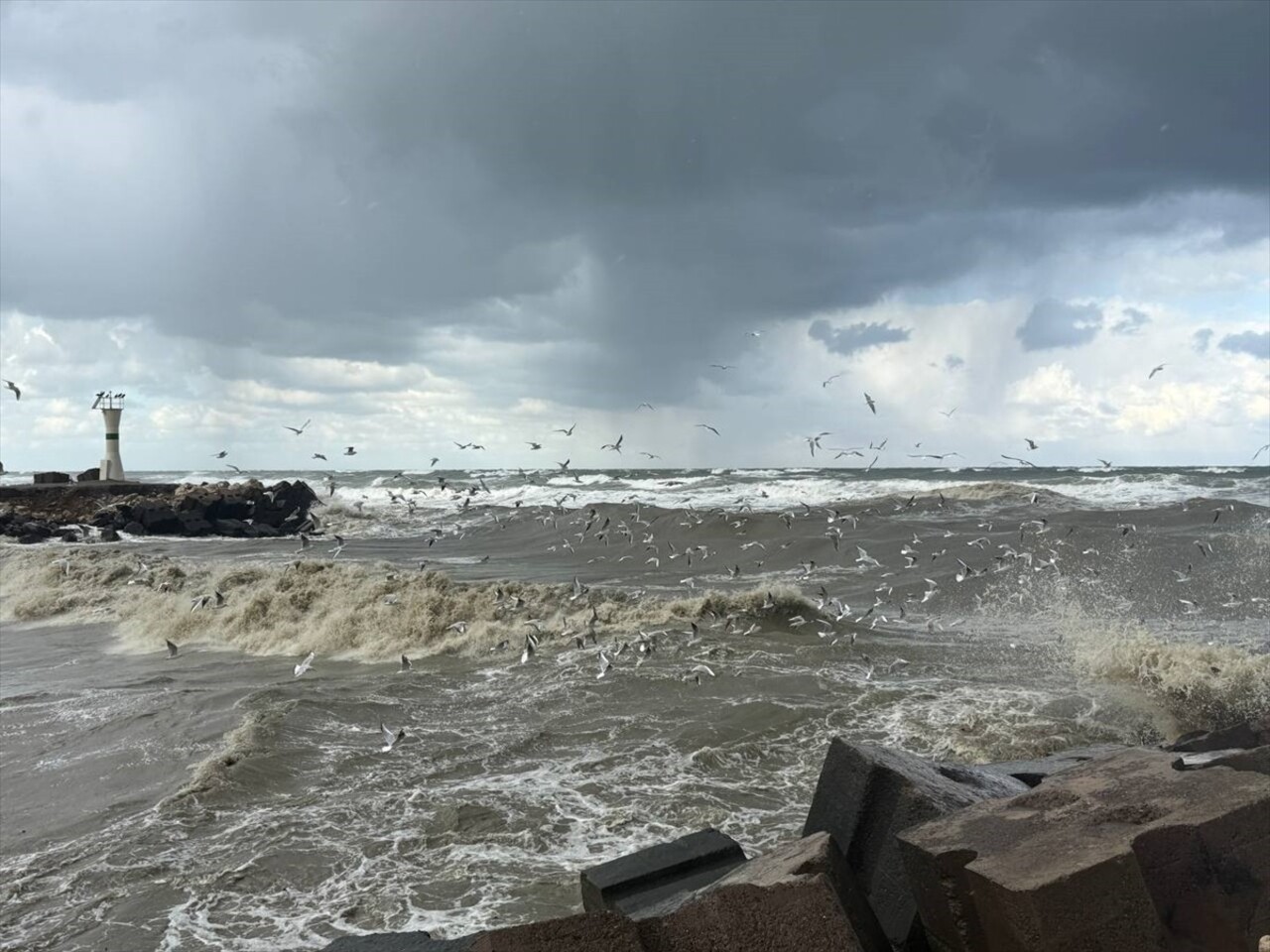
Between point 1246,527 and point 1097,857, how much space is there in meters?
24.4

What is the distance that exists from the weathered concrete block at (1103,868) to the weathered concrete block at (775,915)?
399mm

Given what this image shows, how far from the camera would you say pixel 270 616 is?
15.2 metres

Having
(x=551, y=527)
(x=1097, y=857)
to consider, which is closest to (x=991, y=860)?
(x=1097, y=857)

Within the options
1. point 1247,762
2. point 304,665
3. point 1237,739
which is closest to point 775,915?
point 1247,762

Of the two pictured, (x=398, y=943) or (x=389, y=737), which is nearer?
(x=398, y=943)

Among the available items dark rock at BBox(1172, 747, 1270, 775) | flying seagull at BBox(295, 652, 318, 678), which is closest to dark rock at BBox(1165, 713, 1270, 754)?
dark rock at BBox(1172, 747, 1270, 775)

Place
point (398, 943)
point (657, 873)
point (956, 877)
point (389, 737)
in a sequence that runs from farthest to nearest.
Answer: point (389, 737), point (657, 873), point (398, 943), point (956, 877)

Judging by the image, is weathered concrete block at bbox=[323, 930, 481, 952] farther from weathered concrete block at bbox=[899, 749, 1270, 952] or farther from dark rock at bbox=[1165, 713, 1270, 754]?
dark rock at bbox=[1165, 713, 1270, 754]

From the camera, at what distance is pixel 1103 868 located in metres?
3.33

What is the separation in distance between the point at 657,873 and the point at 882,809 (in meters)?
1.07

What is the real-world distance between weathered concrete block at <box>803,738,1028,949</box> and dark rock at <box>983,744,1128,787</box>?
4.01 feet

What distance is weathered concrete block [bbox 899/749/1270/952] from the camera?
3283mm

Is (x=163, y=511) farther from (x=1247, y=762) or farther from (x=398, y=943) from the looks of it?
(x=1247, y=762)

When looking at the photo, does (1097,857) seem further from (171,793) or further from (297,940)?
(171,793)
